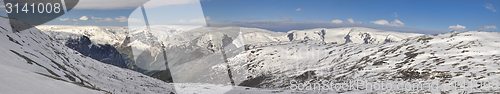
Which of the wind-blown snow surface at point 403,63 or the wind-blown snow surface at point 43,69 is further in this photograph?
the wind-blown snow surface at point 403,63

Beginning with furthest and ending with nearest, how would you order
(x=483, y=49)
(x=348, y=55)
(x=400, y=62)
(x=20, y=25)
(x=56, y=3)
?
1. (x=348, y=55)
2. (x=400, y=62)
3. (x=483, y=49)
4. (x=20, y=25)
5. (x=56, y=3)

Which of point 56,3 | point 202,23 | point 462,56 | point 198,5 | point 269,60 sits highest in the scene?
point 56,3

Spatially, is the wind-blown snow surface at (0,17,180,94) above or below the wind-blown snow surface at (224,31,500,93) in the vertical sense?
above

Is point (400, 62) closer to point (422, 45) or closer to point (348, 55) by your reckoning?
point (422, 45)

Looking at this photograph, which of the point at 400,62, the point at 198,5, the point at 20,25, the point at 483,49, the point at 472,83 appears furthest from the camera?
the point at 400,62

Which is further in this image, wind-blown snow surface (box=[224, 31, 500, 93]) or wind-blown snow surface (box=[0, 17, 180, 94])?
wind-blown snow surface (box=[224, 31, 500, 93])

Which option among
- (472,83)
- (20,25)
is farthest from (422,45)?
(20,25)

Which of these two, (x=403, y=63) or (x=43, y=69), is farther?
(x=403, y=63)

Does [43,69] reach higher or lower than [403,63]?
higher
